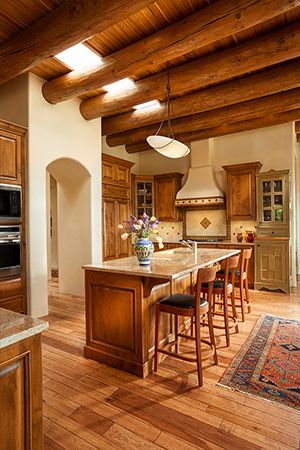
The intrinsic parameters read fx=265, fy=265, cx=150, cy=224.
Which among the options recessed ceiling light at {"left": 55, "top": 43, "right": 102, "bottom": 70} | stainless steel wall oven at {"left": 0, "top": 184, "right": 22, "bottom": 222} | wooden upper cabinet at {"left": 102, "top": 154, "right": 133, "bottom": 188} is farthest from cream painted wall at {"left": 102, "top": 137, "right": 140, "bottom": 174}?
stainless steel wall oven at {"left": 0, "top": 184, "right": 22, "bottom": 222}

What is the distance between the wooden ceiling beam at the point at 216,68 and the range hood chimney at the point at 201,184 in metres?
2.74

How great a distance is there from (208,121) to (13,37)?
3474mm

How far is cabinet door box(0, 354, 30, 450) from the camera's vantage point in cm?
103

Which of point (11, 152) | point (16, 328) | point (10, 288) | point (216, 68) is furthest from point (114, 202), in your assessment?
point (16, 328)

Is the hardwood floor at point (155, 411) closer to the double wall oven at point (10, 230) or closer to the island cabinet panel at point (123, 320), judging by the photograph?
the island cabinet panel at point (123, 320)

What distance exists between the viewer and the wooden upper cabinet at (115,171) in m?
5.54

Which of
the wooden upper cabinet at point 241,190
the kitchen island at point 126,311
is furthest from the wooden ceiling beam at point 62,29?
the wooden upper cabinet at point 241,190

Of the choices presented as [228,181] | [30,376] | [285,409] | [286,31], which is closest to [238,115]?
[228,181]

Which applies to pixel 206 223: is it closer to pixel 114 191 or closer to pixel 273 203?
pixel 273 203

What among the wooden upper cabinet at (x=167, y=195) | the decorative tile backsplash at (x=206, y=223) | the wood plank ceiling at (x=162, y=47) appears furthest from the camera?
the wooden upper cabinet at (x=167, y=195)

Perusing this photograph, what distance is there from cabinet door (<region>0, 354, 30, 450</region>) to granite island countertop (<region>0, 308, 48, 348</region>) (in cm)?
9

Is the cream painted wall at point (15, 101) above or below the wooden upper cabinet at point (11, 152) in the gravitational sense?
above

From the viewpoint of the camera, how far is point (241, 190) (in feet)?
19.0

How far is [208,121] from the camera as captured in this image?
521 cm
